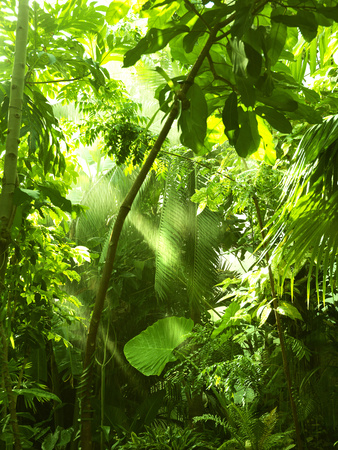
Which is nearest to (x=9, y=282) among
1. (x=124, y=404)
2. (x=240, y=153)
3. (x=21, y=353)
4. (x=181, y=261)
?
(x=240, y=153)

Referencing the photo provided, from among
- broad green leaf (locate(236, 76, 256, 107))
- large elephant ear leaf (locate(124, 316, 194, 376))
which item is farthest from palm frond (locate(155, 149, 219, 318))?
broad green leaf (locate(236, 76, 256, 107))

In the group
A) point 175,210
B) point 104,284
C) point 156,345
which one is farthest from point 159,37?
point 175,210

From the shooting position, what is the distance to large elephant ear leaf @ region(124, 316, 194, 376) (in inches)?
136

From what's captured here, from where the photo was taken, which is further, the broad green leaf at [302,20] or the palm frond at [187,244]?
the palm frond at [187,244]

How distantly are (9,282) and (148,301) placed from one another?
152 inches

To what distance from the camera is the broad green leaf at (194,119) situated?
2.37 ft

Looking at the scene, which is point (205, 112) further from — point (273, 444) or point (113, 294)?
point (113, 294)

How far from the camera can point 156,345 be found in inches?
142

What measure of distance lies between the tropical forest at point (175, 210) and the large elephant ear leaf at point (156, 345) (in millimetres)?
13

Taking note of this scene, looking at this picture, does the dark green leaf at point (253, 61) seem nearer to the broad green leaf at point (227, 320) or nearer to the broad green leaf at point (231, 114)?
Answer: the broad green leaf at point (231, 114)

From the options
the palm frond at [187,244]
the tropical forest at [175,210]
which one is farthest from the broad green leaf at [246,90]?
the palm frond at [187,244]

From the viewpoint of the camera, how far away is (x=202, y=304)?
450cm

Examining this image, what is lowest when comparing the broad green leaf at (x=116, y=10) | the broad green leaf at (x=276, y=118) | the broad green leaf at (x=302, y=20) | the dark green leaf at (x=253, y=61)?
the broad green leaf at (x=276, y=118)

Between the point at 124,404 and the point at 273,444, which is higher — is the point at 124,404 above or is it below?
above
